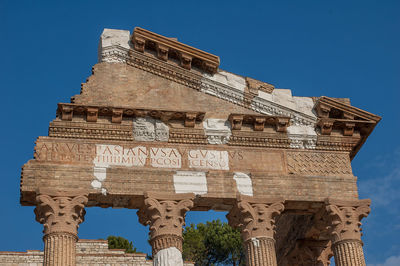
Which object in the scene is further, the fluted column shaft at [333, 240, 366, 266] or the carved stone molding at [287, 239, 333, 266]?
the carved stone molding at [287, 239, 333, 266]

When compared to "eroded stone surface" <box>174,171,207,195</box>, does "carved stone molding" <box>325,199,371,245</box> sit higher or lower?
lower

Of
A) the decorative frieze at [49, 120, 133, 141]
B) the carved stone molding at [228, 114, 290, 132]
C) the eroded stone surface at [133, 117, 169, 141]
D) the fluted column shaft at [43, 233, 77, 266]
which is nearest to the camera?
the fluted column shaft at [43, 233, 77, 266]

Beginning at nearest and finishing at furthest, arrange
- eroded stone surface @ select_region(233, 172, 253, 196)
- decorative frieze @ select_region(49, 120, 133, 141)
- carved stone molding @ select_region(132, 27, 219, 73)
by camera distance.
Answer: decorative frieze @ select_region(49, 120, 133, 141), eroded stone surface @ select_region(233, 172, 253, 196), carved stone molding @ select_region(132, 27, 219, 73)

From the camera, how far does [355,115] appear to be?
74.2ft

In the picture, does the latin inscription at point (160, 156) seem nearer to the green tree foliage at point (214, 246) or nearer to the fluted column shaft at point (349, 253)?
the fluted column shaft at point (349, 253)

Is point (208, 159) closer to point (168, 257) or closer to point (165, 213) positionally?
point (165, 213)

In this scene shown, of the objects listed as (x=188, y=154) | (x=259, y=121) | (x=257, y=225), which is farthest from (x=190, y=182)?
(x=259, y=121)

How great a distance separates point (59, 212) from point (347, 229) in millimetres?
8072

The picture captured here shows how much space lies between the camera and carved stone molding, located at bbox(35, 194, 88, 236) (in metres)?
19.2

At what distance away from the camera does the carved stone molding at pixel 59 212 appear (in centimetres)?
1919

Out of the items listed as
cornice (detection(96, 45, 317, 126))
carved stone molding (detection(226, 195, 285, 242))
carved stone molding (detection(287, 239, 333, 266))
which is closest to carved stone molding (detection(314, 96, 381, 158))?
cornice (detection(96, 45, 317, 126))

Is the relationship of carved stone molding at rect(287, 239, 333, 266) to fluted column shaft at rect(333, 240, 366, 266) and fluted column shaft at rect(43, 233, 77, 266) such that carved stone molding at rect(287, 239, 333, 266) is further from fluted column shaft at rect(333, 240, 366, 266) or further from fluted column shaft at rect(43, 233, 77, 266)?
fluted column shaft at rect(43, 233, 77, 266)

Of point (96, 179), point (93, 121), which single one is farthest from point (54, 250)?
point (93, 121)

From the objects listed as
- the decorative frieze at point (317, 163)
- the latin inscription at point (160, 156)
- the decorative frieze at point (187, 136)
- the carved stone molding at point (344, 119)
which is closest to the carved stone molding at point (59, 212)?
the latin inscription at point (160, 156)
